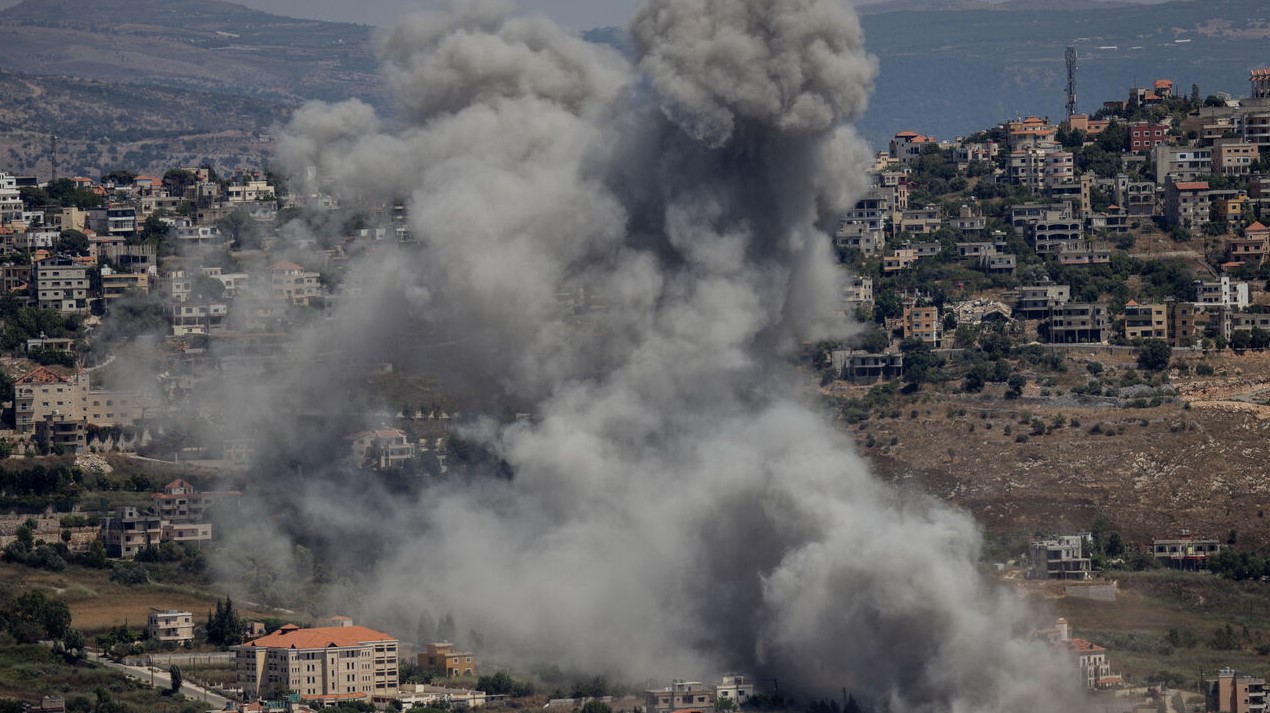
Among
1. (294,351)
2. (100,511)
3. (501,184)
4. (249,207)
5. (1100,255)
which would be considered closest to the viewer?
(501,184)

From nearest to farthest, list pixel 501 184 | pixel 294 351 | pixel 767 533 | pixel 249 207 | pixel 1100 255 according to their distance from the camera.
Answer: pixel 767 533 < pixel 501 184 < pixel 294 351 < pixel 1100 255 < pixel 249 207

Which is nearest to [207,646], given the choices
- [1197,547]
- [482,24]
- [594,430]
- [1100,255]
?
[594,430]

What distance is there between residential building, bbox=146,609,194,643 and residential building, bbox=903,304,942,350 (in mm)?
23034

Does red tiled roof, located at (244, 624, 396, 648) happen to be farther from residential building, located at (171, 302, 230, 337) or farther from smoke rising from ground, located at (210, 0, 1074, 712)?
residential building, located at (171, 302, 230, 337)

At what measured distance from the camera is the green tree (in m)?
70.3

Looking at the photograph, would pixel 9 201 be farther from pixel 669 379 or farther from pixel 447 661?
pixel 669 379

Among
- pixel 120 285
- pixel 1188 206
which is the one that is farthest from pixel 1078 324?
pixel 120 285

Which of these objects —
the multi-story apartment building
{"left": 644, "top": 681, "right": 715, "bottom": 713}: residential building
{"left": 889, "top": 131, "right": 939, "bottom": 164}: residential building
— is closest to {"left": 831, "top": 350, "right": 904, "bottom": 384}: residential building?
{"left": 889, "top": 131, "right": 939, "bottom": 164}: residential building

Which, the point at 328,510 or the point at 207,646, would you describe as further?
the point at 328,510

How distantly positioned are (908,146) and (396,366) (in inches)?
1431

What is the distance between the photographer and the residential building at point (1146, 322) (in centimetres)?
7300

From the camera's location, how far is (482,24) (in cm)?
5866

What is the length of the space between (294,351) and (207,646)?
14686 mm

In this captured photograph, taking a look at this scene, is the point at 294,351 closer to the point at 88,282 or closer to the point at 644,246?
the point at 88,282
